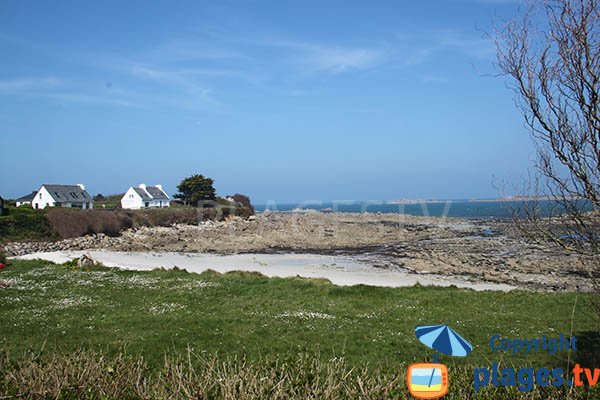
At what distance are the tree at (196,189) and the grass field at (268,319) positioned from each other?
270 ft

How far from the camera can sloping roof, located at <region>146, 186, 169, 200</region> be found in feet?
338

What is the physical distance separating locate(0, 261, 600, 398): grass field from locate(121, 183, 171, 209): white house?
73.3 meters

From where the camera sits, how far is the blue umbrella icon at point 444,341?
22.0 ft

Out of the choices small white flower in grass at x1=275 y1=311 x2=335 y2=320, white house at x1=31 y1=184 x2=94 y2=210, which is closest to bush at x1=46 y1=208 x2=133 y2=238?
white house at x1=31 y1=184 x2=94 y2=210

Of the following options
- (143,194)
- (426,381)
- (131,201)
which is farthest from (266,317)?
(131,201)

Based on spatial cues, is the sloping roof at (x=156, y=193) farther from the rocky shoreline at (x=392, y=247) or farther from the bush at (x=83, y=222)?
the bush at (x=83, y=222)

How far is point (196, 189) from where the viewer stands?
4358 inches

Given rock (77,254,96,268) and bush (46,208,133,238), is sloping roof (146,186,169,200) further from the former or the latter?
rock (77,254,96,268)

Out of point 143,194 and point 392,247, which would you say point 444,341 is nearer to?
point 392,247

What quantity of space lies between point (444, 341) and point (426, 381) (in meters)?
1.22

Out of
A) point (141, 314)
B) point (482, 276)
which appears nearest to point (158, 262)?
point (141, 314)

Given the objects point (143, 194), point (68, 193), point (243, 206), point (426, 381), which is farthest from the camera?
point (243, 206)

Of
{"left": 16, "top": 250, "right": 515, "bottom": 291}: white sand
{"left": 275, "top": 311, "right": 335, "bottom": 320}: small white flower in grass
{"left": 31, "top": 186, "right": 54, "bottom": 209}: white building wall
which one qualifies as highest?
{"left": 31, "top": 186, "right": 54, "bottom": 209}: white building wall

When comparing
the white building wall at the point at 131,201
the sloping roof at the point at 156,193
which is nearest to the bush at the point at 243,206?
the sloping roof at the point at 156,193
